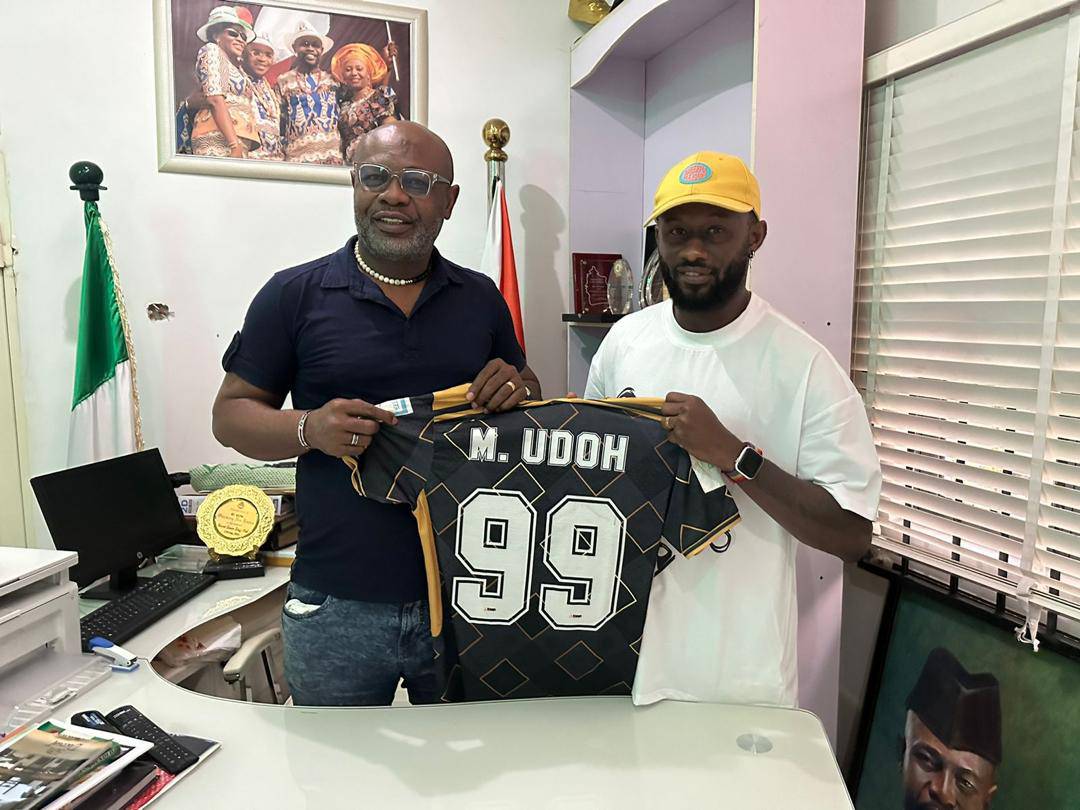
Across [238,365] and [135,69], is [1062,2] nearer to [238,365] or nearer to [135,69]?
[238,365]

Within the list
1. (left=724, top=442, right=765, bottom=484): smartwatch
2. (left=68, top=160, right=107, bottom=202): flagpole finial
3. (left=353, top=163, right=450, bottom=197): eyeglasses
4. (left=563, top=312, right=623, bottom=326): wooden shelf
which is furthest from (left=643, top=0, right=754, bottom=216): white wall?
(left=68, top=160, right=107, bottom=202): flagpole finial

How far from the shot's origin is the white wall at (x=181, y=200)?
248 centimetres

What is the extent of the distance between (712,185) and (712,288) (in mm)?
180

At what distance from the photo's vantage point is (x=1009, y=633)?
1707mm

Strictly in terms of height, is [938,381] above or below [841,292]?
below

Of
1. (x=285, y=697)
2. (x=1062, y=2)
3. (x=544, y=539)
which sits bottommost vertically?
(x=285, y=697)

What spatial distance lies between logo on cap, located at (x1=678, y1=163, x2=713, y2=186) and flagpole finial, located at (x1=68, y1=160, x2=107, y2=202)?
78.2 inches

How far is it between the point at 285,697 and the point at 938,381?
6.98ft

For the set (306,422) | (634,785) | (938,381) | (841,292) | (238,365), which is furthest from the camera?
(841,292)

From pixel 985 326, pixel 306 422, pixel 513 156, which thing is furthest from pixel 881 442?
pixel 513 156

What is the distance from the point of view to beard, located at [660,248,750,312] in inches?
52.8

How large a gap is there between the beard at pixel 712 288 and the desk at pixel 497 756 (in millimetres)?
744

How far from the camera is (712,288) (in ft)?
4.40

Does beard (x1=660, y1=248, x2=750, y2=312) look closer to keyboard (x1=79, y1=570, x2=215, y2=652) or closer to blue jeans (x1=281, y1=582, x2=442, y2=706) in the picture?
blue jeans (x1=281, y1=582, x2=442, y2=706)
